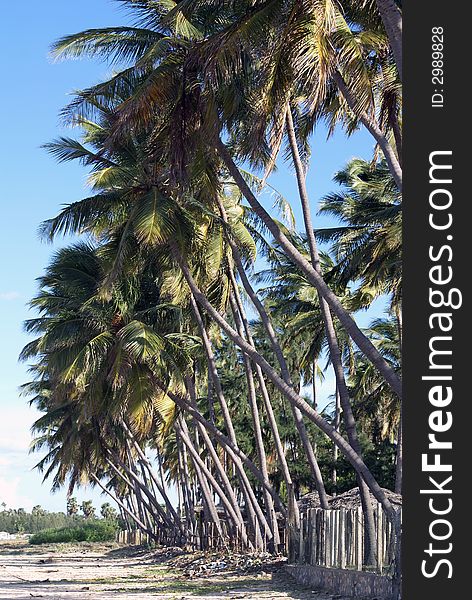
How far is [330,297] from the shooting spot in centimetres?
1502

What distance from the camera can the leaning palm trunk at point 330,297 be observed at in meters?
14.0

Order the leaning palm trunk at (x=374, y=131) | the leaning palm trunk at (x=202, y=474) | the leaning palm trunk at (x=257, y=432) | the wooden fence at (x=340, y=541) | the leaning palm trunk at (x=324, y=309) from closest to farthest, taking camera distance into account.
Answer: the leaning palm trunk at (x=374, y=131)
the wooden fence at (x=340, y=541)
the leaning palm trunk at (x=324, y=309)
the leaning palm trunk at (x=257, y=432)
the leaning palm trunk at (x=202, y=474)

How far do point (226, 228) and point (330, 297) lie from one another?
6.35 m

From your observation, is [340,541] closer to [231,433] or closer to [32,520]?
[231,433]

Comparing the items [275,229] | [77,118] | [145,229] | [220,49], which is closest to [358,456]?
[275,229]

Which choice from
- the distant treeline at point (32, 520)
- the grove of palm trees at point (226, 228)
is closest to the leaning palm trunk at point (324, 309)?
the grove of palm trees at point (226, 228)

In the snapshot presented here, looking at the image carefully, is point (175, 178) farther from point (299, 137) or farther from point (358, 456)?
point (358, 456)

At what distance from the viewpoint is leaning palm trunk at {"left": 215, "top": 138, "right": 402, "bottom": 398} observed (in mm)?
14023

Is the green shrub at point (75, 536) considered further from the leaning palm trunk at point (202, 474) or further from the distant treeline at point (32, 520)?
the leaning palm trunk at point (202, 474)

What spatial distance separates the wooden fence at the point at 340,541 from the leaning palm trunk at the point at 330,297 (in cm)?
213

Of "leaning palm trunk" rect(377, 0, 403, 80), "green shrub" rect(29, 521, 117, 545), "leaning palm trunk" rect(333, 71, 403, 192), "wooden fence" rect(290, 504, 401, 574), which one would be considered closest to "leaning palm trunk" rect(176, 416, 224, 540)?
"wooden fence" rect(290, 504, 401, 574)

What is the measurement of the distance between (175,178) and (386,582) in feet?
26.6

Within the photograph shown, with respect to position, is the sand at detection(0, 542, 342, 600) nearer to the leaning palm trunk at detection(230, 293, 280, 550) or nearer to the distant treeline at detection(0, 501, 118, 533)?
the leaning palm trunk at detection(230, 293, 280, 550)

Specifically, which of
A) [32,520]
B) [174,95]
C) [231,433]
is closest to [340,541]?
[174,95]
